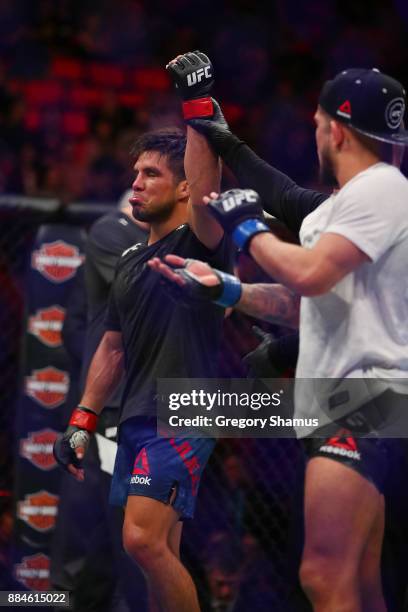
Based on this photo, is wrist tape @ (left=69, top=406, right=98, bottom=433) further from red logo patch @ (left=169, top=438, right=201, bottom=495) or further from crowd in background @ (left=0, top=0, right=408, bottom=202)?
crowd in background @ (left=0, top=0, right=408, bottom=202)

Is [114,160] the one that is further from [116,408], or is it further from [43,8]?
[116,408]

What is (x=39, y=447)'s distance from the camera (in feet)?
13.1

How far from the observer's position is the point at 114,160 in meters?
6.01

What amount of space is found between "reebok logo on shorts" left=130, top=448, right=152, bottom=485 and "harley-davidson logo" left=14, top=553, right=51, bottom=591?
56.4 inches

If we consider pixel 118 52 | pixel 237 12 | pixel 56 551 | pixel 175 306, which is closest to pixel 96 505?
pixel 56 551

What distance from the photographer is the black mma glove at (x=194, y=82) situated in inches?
102

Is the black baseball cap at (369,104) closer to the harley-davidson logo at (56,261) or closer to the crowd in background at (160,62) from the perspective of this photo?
the harley-davidson logo at (56,261)

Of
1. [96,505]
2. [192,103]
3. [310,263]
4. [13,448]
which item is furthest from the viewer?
[13,448]

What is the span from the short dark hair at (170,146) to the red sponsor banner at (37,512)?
1.64m

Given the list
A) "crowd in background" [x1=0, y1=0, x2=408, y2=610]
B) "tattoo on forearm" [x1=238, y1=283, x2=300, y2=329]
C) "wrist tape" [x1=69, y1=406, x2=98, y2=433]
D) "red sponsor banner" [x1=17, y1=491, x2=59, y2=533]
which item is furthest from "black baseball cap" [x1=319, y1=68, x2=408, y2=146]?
"crowd in background" [x1=0, y1=0, x2=408, y2=610]

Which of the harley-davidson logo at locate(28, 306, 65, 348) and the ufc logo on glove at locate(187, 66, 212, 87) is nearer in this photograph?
the ufc logo on glove at locate(187, 66, 212, 87)

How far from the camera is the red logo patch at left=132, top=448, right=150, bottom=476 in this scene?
8.75 feet

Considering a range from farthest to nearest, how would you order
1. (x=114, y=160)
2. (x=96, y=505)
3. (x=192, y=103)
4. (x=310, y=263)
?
(x=114, y=160) < (x=96, y=505) < (x=192, y=103) < (x=310, y=263)

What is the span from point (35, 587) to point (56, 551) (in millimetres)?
198
